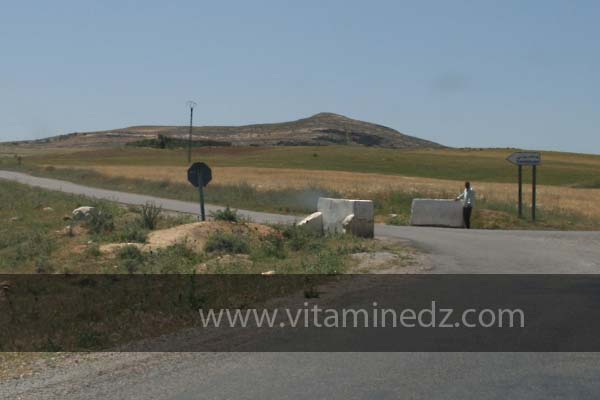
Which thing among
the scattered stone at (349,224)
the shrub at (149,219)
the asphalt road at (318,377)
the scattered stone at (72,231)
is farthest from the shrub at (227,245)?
A: the asphalt road at (318,377)

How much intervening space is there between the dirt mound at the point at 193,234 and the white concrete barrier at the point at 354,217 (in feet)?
5.36

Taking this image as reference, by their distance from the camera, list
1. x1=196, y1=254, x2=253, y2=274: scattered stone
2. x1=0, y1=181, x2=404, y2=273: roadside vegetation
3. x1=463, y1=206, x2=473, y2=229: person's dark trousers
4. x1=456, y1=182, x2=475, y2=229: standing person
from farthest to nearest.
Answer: x1=463, y1=206, x2=473, y2=229: person's dark trousers → x1=456, y1=182, x2=475, y2=229: standing person → x1=0, y1=181, x2=404, y2=273: roadside vegetation → x1=196, y1=254, x2=253, y2=274: scattered stone

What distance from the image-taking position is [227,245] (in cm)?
1884

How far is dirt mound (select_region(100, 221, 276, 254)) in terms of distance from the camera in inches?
770

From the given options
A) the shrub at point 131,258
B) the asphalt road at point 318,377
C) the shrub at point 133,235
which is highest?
the asphalt road at point 318,377

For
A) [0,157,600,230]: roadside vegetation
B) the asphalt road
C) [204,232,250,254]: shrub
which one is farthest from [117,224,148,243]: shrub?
the asphalt road

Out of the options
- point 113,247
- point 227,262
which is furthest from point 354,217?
point 113,247

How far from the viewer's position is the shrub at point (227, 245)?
1861 centimetres

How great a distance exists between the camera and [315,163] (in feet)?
318

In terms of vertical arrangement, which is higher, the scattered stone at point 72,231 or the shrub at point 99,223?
the shrub at point 99,223
